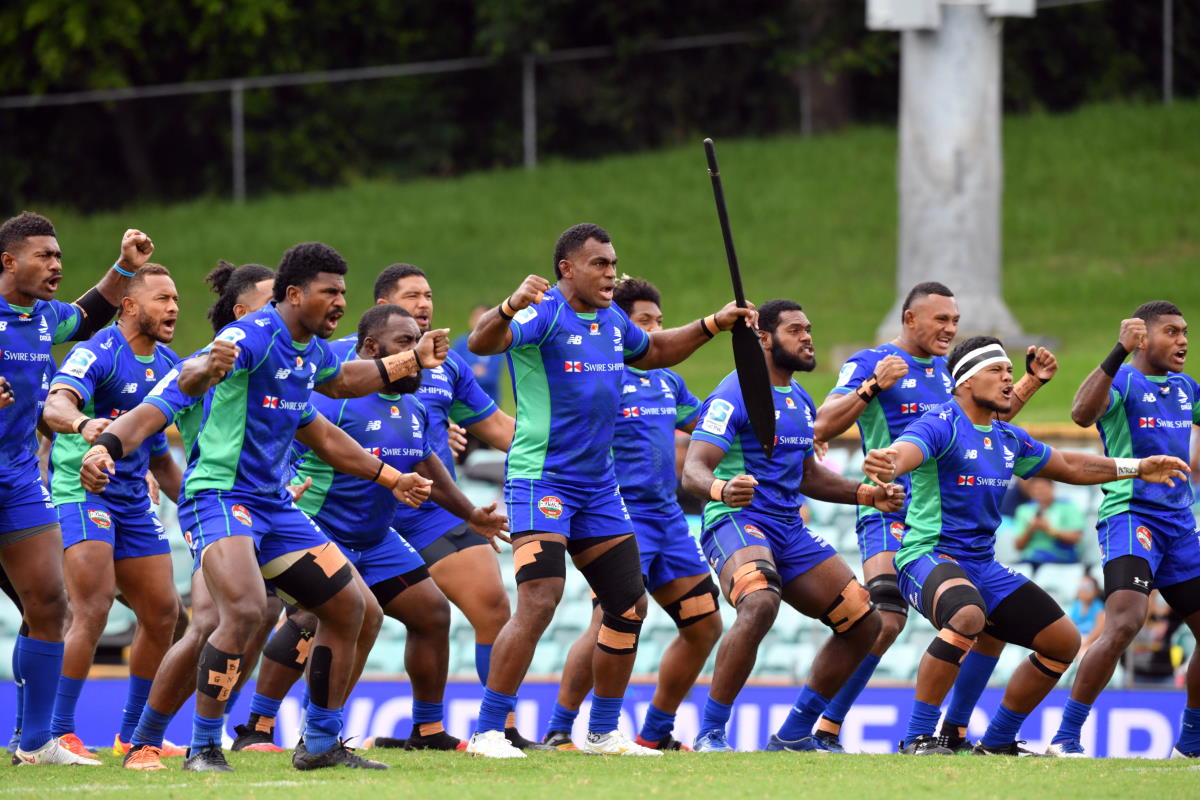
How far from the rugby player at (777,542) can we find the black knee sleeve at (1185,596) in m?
1.76

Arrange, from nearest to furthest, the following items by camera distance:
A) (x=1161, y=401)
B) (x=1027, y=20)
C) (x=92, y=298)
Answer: (x=92, y=298), (x=1161, y=401), (x=1027, y=20)

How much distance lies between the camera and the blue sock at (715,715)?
9.82 metres

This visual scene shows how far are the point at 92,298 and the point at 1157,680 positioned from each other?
813 cm

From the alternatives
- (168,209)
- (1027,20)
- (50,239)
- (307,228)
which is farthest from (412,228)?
(50,239)

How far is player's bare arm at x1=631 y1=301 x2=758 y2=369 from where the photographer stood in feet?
29.2

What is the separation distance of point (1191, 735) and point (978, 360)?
2.60 m

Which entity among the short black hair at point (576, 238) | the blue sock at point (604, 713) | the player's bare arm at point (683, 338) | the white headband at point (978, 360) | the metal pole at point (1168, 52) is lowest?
the blue sock at point (604, 713)

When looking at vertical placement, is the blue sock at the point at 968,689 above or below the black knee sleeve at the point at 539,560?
below

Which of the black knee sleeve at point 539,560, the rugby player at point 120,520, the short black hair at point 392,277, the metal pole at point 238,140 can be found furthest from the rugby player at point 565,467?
the metal pole at point 238,140

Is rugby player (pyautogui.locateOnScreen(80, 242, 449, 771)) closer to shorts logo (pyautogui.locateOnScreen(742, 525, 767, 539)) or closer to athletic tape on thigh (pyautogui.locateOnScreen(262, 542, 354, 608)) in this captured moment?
athletic tape on thigh (pyautogui.locateOnScreen(262, 542, 354, 608))

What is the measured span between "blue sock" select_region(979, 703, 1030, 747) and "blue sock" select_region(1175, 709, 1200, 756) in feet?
3.43

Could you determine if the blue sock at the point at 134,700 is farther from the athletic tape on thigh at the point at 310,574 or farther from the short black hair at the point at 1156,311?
the short black hair at the point at 1156,311

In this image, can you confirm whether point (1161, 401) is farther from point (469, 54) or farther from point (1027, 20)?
point (469, 54)

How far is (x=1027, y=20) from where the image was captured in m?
27.9
